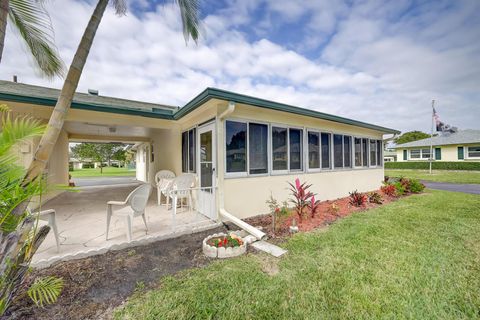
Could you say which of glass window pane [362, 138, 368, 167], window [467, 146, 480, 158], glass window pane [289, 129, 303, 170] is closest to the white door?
glass window pane [289, 129, 303, 170]

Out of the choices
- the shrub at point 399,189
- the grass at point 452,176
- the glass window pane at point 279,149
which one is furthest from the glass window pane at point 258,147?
the grass at point 452,176

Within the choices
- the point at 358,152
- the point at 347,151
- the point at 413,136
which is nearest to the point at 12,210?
the point at 347,151

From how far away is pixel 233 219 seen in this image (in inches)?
166

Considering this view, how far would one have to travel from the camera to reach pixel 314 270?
106 inches

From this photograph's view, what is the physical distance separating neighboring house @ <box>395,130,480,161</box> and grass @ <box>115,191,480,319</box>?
2416 centimetres

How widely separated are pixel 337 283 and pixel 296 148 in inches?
161

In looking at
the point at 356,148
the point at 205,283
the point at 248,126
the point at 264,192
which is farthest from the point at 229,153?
the point at 356,148

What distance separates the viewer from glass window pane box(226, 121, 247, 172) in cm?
465

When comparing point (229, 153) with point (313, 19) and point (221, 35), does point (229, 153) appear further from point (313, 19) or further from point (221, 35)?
point (313, 19)

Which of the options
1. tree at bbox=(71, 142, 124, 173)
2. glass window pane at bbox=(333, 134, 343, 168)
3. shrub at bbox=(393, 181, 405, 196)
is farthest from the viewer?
tree at bbox=(71, 142, 124, 173)

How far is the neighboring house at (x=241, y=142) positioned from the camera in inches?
176

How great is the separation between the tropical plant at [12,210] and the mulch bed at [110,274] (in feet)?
0.99

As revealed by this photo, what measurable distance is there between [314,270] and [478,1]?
918 cm

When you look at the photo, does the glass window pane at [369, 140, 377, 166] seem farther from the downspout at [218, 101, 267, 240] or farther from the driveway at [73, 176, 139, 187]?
the driveway at [73, 176, 139, 187]
